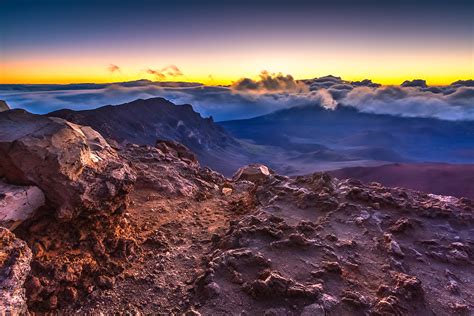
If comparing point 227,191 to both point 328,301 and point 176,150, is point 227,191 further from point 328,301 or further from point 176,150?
point 328,301

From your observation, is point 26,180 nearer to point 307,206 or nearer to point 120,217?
point 120,217

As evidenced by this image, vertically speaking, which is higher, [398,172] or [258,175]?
[258,175]

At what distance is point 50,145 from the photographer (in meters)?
11.7

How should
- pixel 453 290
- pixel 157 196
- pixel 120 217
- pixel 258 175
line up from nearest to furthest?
pixel 453 290 < pixel 120 217 < pixel 157 196 < pixel 258 175

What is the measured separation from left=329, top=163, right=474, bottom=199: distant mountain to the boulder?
15753cm

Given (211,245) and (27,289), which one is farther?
(211,245)

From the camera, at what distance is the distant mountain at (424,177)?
153875 mm

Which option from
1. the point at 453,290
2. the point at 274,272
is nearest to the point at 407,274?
the point at 453,290

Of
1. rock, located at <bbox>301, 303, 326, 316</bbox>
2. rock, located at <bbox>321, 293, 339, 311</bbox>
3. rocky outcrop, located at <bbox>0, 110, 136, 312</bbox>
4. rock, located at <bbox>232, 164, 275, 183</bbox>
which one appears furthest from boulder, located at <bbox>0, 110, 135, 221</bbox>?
rock, located at <bbox>232, 164, 275, 183</bbox>

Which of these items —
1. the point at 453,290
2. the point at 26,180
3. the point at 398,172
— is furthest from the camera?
the point at 398,172

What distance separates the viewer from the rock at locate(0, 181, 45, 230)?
34.9ft

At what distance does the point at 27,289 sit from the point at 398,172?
19639 centimetres

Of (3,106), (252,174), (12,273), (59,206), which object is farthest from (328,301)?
(252,174)

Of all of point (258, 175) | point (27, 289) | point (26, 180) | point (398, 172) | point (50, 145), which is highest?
point (50, 145)
